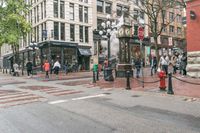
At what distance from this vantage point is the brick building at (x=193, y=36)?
57.6ft

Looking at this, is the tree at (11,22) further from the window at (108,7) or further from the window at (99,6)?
the window at (108,7)

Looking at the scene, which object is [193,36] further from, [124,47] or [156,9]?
[156,9]

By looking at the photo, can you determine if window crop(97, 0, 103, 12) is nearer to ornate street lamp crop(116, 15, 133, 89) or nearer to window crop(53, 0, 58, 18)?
window crop(53, 0, 58, 18)

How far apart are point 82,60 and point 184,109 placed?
32705 millimetres

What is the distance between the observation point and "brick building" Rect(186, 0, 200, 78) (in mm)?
17562

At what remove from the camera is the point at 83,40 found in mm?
40688

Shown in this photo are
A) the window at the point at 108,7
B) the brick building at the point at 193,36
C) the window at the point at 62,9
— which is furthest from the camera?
the window at the point at 108,7

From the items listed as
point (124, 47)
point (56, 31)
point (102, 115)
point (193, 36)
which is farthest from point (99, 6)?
point (102, 115)

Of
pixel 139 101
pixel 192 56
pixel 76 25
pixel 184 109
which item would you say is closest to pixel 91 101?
pixel 139 101

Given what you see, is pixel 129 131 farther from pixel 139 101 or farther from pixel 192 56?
pixel 192 56

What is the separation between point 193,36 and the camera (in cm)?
1798

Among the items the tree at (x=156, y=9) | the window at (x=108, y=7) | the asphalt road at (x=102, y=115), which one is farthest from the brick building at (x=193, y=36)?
the window at (x=108, y=7)

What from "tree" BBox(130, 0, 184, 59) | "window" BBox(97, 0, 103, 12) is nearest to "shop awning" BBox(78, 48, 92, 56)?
"window" BBox(97, 0, 103, 12)

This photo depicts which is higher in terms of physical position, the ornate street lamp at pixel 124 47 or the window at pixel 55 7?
the window at pixel 55 7
